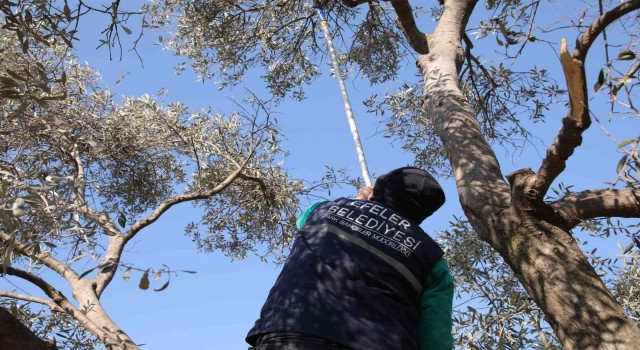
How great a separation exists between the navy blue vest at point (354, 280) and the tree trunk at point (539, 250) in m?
0.44

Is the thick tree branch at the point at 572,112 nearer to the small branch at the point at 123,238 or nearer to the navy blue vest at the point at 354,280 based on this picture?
the navy blue vest at the point at 354,280

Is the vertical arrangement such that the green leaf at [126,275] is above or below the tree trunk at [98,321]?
below

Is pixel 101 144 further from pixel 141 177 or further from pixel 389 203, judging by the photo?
pixel 389 203

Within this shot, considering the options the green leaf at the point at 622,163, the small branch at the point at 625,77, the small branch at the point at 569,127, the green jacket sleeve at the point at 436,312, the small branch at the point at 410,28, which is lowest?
the green jacket sleeve at the point at 436,312

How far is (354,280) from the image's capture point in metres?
2.79

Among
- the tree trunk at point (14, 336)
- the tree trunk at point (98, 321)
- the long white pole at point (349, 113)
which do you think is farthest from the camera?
the long white pole at point (349, 113)

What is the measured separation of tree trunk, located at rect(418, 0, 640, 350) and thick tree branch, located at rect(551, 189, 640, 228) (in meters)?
0.09

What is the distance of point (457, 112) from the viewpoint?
4617 mm

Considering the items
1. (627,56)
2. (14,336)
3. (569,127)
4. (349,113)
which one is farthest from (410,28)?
(14,336)

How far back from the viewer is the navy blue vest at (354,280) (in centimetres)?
263

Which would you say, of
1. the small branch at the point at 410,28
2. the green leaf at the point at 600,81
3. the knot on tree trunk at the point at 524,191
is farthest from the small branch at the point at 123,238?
the green leaf at the point at 600,81

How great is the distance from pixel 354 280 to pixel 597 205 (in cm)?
134

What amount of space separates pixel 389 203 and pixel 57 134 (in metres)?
5.10

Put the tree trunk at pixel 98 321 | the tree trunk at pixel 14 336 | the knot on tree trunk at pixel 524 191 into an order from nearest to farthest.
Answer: the tree trunk at pixel 14 336
the knot on tree trunk at pixel 524 191
the tree trunk at pixel 98 321
